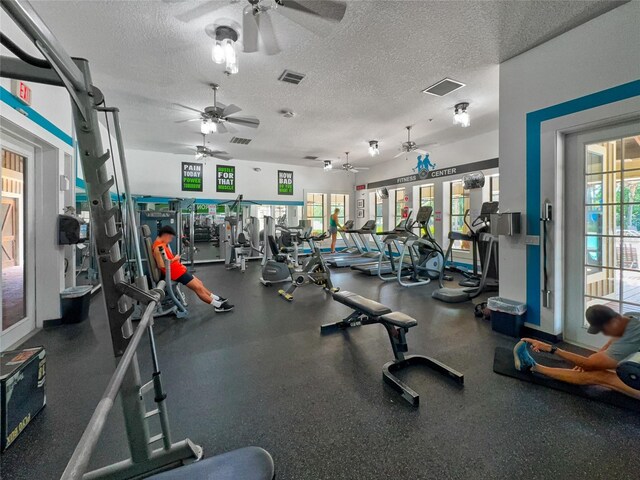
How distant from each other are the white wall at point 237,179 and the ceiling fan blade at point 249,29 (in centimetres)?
657

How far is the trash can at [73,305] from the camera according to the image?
11.9 ft

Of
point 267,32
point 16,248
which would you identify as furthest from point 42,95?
point 267,32

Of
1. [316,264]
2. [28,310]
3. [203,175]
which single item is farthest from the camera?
[203,175]

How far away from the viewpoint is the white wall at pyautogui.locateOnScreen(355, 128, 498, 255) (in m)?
6.79

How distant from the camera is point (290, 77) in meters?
4.03

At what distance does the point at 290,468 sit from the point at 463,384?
153 cm

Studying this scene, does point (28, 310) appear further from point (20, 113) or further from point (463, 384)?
point (463, 384)

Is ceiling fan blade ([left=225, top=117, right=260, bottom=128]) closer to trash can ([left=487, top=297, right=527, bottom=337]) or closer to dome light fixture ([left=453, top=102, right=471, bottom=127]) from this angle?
dome light fixture ([left=453, top=102, right=471, bottom=127])

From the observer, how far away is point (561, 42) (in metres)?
3.00

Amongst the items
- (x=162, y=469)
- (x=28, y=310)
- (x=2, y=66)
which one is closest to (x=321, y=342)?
(x=162, y=469)

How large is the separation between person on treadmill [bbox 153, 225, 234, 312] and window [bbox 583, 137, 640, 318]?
175 inches

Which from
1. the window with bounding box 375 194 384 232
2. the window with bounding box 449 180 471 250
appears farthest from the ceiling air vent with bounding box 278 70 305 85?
the window with bounding box 375 194 384 232

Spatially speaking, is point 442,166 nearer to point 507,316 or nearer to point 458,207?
point 458,207

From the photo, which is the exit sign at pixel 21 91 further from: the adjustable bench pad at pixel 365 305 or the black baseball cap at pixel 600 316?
the black baseball cap at pixel 600 316
